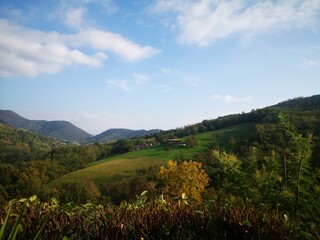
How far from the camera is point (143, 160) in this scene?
238 ft

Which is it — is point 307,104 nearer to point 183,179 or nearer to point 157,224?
point 183,179

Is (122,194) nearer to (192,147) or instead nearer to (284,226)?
(192,147)

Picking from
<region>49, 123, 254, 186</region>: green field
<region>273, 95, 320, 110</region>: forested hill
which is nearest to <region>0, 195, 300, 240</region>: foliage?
<region>49, 123, 254, 186</region>: green field

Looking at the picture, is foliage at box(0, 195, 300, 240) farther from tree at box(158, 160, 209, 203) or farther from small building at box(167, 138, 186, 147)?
small building at box(167, 138, 186, 147)

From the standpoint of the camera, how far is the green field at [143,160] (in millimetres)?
65438

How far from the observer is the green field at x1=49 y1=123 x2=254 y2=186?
65.4 meters

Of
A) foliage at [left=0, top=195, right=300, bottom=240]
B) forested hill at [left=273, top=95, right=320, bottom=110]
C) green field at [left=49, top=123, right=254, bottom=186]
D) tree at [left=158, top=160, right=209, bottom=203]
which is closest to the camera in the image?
foliage at [left=0, top=195, right=300, bottom=240]

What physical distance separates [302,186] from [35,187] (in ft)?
199

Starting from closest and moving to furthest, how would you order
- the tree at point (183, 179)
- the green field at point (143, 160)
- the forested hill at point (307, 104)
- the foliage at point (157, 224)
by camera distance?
the foliage at point (157, 224), the tree at point (183, 179), the green field at point (143, 160), the forested hill at point (307, 104)

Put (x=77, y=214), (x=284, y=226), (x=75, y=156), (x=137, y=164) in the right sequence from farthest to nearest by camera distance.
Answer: (x=75, y=156), (x=137, y=164), (x=77, y=214), (x=284, y=226)

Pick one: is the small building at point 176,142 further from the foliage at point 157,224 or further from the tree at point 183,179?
the foliage at point 157,224

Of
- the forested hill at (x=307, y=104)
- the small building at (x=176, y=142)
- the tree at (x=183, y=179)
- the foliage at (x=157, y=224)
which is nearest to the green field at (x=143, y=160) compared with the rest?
the small building at (x=176, y=142)

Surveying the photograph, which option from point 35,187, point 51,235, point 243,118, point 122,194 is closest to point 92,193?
point 122,194

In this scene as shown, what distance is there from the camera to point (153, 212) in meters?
2.98
